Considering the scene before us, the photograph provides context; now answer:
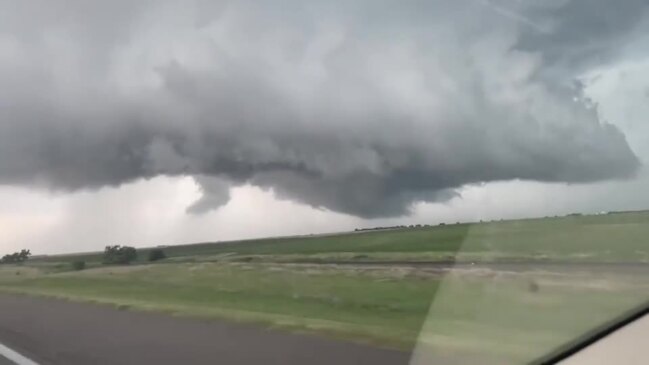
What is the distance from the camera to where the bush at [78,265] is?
7438 mm

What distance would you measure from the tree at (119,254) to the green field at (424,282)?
106 millimetres

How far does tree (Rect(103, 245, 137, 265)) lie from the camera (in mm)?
6811

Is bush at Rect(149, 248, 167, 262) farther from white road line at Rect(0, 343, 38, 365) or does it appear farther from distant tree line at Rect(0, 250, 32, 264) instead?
white road line at Rect(0, 343, 38, 365)

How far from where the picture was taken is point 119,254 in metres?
6.86

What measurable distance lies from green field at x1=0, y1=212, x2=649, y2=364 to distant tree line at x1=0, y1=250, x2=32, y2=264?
0.06 m

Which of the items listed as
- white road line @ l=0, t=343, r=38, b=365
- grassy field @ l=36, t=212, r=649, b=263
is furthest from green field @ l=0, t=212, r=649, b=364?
white road line @ l=0, t=343, r=38, b=365

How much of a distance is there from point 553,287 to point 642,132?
126 cm

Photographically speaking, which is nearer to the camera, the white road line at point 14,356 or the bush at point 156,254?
the bush at point 156,254

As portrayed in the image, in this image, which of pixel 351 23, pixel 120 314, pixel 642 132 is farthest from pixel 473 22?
pixel 120 314

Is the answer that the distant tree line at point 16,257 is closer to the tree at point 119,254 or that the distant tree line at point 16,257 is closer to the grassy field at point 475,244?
the grassy field at point 475,244

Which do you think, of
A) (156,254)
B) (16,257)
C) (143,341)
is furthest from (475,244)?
(16,257)

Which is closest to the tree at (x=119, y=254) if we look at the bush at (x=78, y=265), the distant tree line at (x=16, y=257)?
the bush at (x=78, y=265)

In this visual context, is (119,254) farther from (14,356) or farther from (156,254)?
(14,356)

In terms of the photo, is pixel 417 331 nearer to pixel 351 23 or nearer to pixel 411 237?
pixel 411 237
